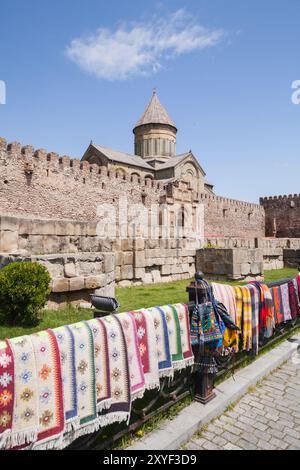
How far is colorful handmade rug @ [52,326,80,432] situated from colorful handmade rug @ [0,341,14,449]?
0.36m

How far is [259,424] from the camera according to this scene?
308 centimetres

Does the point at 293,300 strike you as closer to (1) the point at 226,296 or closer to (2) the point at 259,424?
(1) the point at 226,296

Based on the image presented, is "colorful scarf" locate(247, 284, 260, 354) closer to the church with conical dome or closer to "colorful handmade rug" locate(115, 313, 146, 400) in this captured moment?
"colorful handmade rug" locate(115, 313, 146, 400)

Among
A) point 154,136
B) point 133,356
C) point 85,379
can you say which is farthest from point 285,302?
point 154,136

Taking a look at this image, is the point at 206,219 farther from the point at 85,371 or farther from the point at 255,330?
the point at 85,371

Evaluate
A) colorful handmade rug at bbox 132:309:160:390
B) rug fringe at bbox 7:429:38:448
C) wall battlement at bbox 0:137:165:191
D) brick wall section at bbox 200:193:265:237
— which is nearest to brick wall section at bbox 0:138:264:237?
wall battlement at bbox 0:137:165:191

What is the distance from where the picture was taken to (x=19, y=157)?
54.3 feet

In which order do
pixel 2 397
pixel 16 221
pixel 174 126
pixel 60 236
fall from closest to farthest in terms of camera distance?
pixel 2 397, pixel 16 221, pixel 60 236, pixel 174 126

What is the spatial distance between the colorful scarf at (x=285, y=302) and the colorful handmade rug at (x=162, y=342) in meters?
3.41

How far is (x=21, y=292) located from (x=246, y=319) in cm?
344

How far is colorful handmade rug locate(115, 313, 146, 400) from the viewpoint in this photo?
248 cm

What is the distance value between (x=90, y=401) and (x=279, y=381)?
10.6 ft
